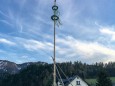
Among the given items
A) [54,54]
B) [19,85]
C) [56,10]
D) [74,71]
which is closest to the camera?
[54,54]

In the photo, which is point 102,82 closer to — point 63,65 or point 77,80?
point 77,80

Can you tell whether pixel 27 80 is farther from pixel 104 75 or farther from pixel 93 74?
pixel 104 75

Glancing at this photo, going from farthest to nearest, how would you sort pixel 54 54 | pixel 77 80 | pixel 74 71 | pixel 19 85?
pixel 19 85 < pixel 74 71 < pixel 77 80 < pixel 54 54

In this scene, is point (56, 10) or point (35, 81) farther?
point (35, 81)

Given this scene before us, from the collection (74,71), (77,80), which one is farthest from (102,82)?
(74,71)

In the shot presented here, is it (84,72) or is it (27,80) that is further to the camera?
(27,80)

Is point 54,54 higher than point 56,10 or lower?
lower

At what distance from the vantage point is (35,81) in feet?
617

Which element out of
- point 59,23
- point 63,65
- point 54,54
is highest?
point 63,65

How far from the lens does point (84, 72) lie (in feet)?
604

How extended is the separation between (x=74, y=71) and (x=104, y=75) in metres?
114

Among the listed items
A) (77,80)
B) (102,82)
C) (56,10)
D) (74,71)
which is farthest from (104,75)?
(74,71)

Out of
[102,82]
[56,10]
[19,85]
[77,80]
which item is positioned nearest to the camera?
[56,10]

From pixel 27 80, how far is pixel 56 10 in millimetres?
192250
